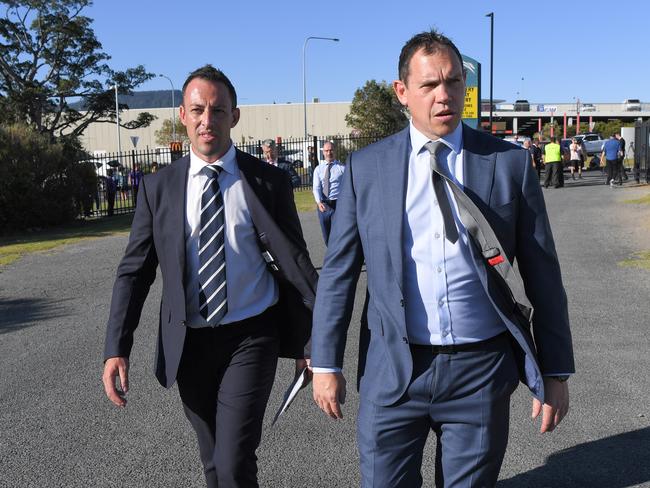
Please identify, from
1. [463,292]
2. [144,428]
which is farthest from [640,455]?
[144,428]

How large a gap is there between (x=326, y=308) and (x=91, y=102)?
44505 millimetres

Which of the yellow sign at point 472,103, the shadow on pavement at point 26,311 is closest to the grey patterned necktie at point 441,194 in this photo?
the shadow on pavement at point 26,311

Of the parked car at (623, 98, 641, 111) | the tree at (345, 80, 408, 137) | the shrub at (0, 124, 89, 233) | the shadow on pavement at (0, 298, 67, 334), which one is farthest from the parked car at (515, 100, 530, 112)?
the shadow on pavement at (0, 298, 67, 334)

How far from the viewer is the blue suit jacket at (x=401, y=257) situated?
2.45 m

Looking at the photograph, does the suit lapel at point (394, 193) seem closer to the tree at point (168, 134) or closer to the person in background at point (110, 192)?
the person in background at point (110, 192)

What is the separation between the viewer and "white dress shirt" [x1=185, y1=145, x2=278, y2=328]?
10.6 feet

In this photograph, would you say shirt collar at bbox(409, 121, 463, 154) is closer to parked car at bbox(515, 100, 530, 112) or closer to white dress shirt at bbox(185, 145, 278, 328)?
white dress shirt at bbox(185, 145, 278, 328)

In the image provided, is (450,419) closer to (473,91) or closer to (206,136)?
(206,136)

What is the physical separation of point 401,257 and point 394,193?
21 cm

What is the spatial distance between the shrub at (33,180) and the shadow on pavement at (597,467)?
1828cm

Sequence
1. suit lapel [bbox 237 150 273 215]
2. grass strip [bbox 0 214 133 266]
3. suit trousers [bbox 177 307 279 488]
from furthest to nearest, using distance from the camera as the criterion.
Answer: grass strip [bbox 0 214 133 266]
suit lapel [bbox 237 150 273 215]
suit trousers [bbox 177 307 279 488]

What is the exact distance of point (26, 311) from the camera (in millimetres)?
9242

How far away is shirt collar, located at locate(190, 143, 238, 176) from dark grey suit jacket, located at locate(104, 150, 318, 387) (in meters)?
0.03

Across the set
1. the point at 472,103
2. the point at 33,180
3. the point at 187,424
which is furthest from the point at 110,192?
the point at 187,424
